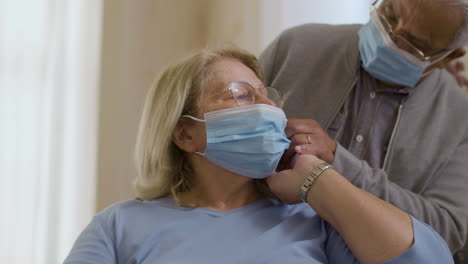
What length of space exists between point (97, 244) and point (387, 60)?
1.16 m

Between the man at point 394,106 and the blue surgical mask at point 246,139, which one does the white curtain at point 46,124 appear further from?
the blue surgical mask at point 246,139

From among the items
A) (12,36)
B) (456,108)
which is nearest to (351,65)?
(456,108)

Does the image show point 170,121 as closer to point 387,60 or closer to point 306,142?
point 306,142

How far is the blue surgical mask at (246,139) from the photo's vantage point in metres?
1.38

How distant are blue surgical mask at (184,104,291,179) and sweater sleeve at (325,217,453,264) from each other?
30 centimetres

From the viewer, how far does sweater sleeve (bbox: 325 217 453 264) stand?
47.3 inches

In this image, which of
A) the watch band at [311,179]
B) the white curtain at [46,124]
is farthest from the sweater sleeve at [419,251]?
the white curtain at [46,124]

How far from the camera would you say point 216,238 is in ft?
4.36

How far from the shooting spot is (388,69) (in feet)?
5.74

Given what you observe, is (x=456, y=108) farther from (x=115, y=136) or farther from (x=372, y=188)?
(x=115, y=136)

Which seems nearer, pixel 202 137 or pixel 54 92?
pixel 202 137

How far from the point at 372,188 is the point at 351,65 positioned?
0.55 m

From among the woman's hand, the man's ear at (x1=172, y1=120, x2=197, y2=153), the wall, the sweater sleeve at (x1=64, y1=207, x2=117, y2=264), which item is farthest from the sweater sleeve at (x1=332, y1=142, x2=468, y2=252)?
the wall

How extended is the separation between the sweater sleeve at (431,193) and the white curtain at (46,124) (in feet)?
5.66
